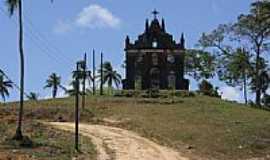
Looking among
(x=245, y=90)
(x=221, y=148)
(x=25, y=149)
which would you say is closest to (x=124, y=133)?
(x=221, y=148)

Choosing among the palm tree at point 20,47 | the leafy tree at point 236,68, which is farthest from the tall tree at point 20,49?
the leafy tree at point 236,68

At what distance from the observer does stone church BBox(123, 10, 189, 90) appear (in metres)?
92.2

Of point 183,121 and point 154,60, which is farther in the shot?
point 154,60

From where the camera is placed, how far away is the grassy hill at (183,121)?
39.6 m

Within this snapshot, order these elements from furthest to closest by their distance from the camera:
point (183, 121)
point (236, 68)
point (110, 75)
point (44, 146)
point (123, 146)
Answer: point (110, 75), point (236, 68), point (183, 121), point (123, 146), point (44, 146)

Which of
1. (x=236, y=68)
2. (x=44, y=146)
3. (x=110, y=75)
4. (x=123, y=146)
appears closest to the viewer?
(x=44, y=146)

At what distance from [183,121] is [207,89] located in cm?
3890

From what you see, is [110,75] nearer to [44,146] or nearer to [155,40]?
[155,40]

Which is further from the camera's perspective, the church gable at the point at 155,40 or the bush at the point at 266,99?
the church gable at the point at 155,40

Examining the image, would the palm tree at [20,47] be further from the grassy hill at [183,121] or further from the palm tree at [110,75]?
the palm tree at [110,75]

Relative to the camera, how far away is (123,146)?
120 ft

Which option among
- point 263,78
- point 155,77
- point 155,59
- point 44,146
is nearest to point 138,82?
point 155,77

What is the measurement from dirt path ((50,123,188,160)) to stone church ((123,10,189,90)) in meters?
46.3

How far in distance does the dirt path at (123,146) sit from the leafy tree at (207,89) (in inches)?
1669
